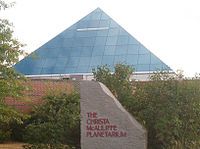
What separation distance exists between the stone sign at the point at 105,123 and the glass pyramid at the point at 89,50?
2704cm

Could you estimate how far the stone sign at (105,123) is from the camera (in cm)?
948

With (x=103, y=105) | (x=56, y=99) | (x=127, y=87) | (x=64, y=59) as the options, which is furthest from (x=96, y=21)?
(x=103, y=105)

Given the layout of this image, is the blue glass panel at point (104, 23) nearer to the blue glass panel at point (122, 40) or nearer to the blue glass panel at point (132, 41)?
the blue glass panel at point (122, 40)

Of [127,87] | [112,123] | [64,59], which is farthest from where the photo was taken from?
[64,59]

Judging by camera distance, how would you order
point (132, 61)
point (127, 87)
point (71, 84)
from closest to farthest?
point (127, 87) < point (71, 84) < point (132, 61)

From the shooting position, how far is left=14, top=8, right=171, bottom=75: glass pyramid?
3822 cm

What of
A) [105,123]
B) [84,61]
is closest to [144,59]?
[84,61]

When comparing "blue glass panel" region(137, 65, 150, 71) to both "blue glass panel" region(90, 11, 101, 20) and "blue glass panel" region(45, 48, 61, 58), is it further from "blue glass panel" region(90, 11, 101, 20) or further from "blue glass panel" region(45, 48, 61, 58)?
"blue glass panel" region(45, 48, 61, 58)

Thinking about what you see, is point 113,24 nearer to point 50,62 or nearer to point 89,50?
point 89,50

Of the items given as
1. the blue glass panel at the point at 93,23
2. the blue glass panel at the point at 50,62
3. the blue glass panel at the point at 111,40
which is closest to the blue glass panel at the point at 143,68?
the blue glass panel at the point at 111,40

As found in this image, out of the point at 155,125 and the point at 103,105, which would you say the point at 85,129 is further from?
the point at 155,125

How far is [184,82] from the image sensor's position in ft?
37.3

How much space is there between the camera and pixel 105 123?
9695 mm

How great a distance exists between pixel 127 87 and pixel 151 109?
1507 mm
